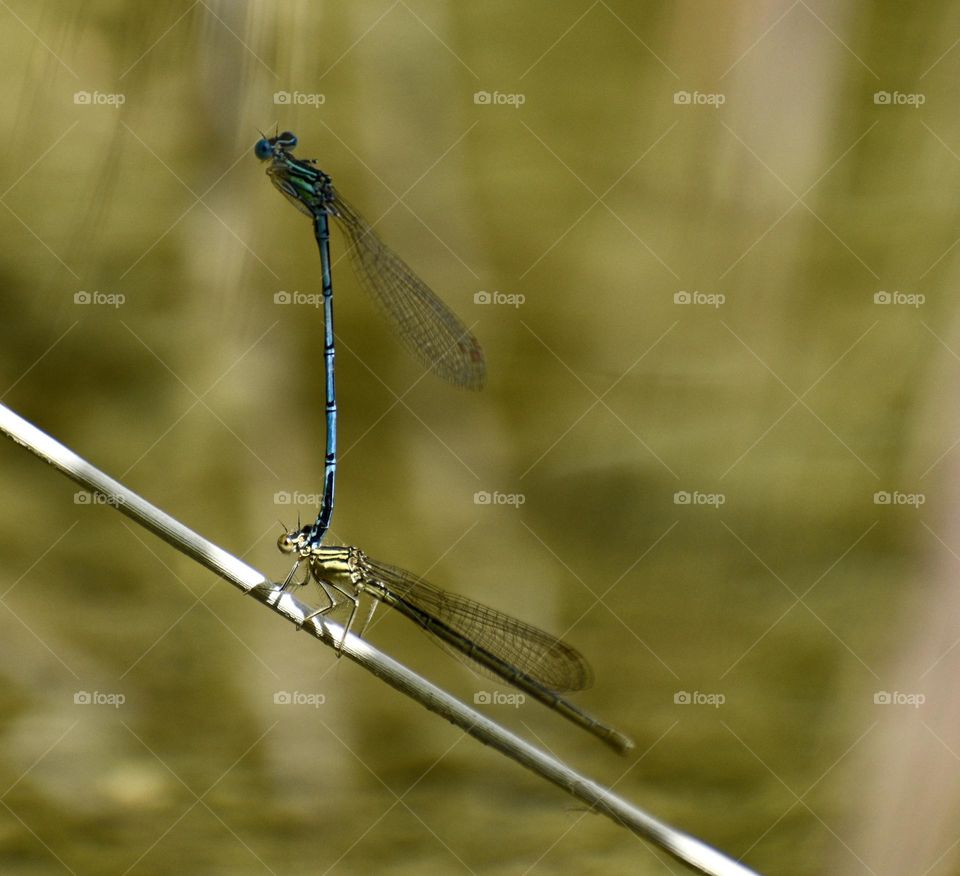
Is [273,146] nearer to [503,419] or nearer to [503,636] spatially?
[503,419]

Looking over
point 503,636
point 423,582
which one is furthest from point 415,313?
point 503,636

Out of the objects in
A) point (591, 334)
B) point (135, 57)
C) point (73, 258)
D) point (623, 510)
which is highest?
point (135, 57)

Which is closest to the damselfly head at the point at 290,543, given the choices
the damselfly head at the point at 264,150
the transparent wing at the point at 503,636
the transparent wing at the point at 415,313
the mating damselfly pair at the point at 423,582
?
the mating damselfly pair at the point at 423,582

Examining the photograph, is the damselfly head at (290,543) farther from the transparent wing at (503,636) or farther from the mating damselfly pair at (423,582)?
the transparent wing at (503,636)

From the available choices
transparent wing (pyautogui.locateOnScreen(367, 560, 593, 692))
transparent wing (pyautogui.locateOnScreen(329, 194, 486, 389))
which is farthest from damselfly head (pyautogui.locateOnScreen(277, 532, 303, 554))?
transparent wing (pyautogui.locateOnScreen(329, 194, 486, 389))

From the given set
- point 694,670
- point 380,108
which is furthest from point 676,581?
point 380,108

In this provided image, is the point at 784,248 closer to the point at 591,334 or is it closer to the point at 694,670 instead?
the point at 591,334

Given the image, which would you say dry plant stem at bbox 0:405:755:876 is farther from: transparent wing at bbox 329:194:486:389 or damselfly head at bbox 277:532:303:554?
transparent wing at bbox 329:194:486:389
